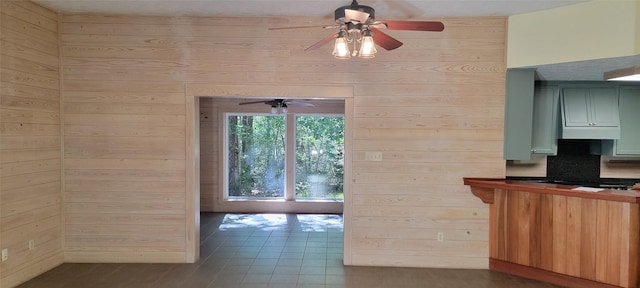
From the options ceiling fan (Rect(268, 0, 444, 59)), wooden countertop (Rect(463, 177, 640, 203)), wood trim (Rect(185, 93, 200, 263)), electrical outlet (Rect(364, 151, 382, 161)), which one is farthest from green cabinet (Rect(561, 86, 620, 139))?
wood trim (Rect(185, 93, 200, 263))

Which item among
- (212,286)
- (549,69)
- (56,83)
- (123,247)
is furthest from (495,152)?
(56,83)

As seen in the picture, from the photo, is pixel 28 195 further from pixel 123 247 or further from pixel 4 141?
pixel 123 247

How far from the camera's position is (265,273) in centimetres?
359

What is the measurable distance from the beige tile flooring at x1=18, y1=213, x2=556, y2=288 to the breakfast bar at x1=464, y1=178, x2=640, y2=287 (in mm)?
221

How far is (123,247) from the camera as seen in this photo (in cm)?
386

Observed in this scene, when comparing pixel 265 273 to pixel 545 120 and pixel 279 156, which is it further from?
pixel 545 120

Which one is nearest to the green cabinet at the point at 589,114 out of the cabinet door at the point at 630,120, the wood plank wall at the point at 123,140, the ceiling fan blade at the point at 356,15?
the cabinet door at the point at 630,120

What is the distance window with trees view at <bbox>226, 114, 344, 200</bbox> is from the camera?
6.88 metres

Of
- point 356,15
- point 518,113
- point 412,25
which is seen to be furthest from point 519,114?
point 356,15

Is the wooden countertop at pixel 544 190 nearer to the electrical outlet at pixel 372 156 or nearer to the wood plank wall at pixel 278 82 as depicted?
the wood plank wall at pixel 278 82

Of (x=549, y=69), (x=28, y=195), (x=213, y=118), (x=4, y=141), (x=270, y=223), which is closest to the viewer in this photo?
(x=4, y=141)

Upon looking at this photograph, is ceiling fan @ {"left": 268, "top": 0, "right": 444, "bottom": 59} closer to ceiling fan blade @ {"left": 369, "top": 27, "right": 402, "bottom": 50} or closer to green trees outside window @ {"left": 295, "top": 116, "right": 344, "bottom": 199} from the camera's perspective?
ceiling fan blade @ {"left": 369, "top": 27, "right": 402, "bottom": 50}

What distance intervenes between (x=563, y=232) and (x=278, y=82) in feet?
10.8

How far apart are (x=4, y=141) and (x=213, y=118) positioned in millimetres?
3716
